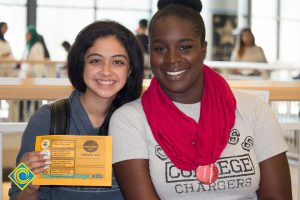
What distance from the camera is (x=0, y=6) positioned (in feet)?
43.7

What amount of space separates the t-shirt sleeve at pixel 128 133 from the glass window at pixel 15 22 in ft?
38.7

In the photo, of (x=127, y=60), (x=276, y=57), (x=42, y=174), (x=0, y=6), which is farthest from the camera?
(x=276, y=57)

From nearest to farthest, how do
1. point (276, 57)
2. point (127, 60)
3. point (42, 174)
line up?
point (42, 174) → point (127, 60) → point (276, 57)

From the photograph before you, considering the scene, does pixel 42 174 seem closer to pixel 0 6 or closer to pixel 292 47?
pixel 0 6

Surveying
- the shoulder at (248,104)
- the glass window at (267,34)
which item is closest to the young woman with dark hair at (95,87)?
the shoulder at (248,104)

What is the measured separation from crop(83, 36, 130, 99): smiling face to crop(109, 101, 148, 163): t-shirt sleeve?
140 millimetres

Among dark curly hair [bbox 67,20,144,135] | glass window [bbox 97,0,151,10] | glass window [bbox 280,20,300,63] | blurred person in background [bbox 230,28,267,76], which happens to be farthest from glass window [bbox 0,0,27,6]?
dark curly hair [bbox 67,20,144,135]

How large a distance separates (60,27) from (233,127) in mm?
12256

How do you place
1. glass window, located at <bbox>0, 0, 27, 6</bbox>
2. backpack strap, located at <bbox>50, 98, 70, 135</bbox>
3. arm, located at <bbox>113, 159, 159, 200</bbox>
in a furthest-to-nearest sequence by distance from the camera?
glass window, located at <bbox>0, 0, 27, 6</bbox>
backpack strap, located at <bbox>50, 98, 70, 135</bbox>
arm, located at <bbox>113, 159, 159, 200</bbox>

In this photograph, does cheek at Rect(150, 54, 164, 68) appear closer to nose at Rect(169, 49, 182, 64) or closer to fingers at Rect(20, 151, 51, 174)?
nose at Rect(169, 49, 182, 64)

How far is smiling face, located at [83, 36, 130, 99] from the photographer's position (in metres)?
2.15

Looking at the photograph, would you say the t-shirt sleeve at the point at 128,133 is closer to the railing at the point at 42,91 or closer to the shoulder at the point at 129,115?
the shoulder at the point at 129,115

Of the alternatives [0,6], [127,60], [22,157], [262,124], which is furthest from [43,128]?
[0,6]

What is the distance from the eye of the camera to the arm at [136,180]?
193 centimetres
